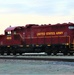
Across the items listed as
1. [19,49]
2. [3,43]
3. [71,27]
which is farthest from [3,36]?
[71,27]

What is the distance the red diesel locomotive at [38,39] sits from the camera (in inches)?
1515

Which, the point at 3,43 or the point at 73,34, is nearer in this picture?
the point at 73,34

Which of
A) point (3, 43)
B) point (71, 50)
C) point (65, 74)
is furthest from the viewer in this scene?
point (3, 43)

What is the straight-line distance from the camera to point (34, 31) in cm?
4112

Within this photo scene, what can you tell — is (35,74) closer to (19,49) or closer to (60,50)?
(60,50)

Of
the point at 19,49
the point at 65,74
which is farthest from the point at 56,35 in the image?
the point at 65,74

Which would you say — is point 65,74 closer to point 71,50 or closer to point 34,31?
point 71,50

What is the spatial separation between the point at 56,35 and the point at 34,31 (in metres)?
3.22

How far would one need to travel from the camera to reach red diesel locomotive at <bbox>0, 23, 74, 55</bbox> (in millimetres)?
38469

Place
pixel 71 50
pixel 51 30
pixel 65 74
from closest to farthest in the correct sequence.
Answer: pixel 65 74
pixel 71 50
pixel 51 30

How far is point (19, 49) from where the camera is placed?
40.8m

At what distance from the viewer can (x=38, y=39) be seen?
1597 inches

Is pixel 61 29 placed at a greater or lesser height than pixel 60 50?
greater

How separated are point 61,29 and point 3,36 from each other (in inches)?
344
